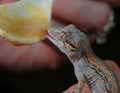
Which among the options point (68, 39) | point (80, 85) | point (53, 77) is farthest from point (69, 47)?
point (53, 77)

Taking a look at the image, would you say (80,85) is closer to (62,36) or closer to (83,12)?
(62,36)

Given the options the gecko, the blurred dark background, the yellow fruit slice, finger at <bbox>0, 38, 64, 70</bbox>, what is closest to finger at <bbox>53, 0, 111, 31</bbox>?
finger at <bbox>0, 38, 64, 70</bbox>

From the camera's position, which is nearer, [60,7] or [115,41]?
[60,7]

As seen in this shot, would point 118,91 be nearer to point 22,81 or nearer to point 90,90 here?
point 90,90

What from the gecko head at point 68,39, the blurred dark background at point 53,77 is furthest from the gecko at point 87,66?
the blurred dark background at point 53,77

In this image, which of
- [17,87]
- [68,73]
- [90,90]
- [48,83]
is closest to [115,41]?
[68,73]

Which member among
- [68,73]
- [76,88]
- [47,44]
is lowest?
[68,73]
